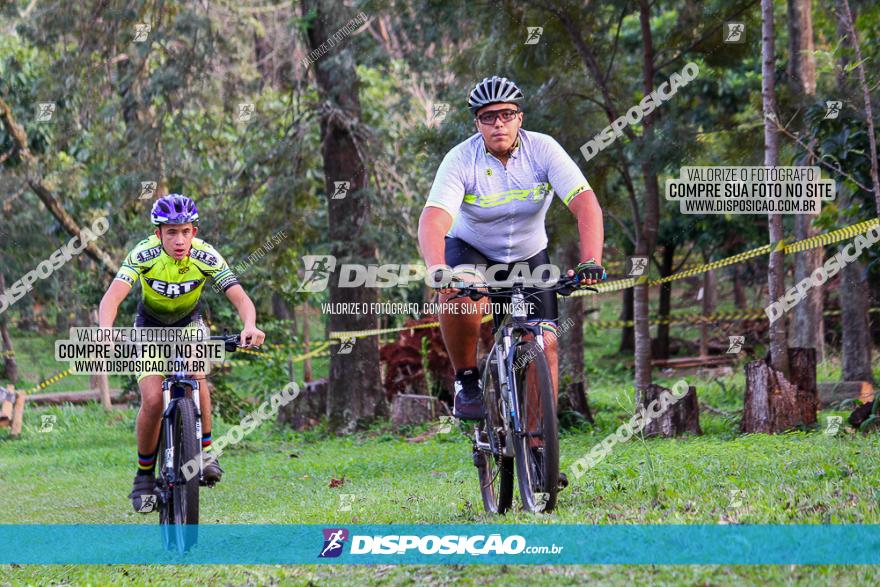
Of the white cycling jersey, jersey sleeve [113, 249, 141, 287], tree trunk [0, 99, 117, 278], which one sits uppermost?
tree trunk [0, 99, 117, 278]

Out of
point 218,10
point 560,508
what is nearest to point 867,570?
point 560,508

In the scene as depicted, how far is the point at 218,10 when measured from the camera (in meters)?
16.2

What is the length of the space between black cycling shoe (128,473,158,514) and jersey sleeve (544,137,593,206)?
315 centimetres

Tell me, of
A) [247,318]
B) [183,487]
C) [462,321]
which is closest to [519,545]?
[462,321]

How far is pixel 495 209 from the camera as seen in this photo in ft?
21.1

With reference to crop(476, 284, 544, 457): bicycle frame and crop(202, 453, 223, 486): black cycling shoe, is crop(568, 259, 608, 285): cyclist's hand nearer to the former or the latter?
crop(476, 284, 544, 457): bicycle frame

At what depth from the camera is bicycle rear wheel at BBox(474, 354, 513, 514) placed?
20.7ft

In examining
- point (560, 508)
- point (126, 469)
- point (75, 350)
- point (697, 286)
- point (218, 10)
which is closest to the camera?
A: point (560, 508)

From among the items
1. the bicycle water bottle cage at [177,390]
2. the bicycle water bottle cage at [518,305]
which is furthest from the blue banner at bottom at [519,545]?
the bicycle water bottle cage at [518,305]

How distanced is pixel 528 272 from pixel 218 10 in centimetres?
1105

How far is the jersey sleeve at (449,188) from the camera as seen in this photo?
6.27 metres

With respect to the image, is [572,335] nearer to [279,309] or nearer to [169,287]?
[169,287]

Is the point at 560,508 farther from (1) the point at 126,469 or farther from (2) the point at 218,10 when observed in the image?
(2) the point at 218,10

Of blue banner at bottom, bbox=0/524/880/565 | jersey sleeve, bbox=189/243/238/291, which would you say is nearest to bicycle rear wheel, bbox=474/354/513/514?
blue banner at bottom, bbox=0/524/880/565
